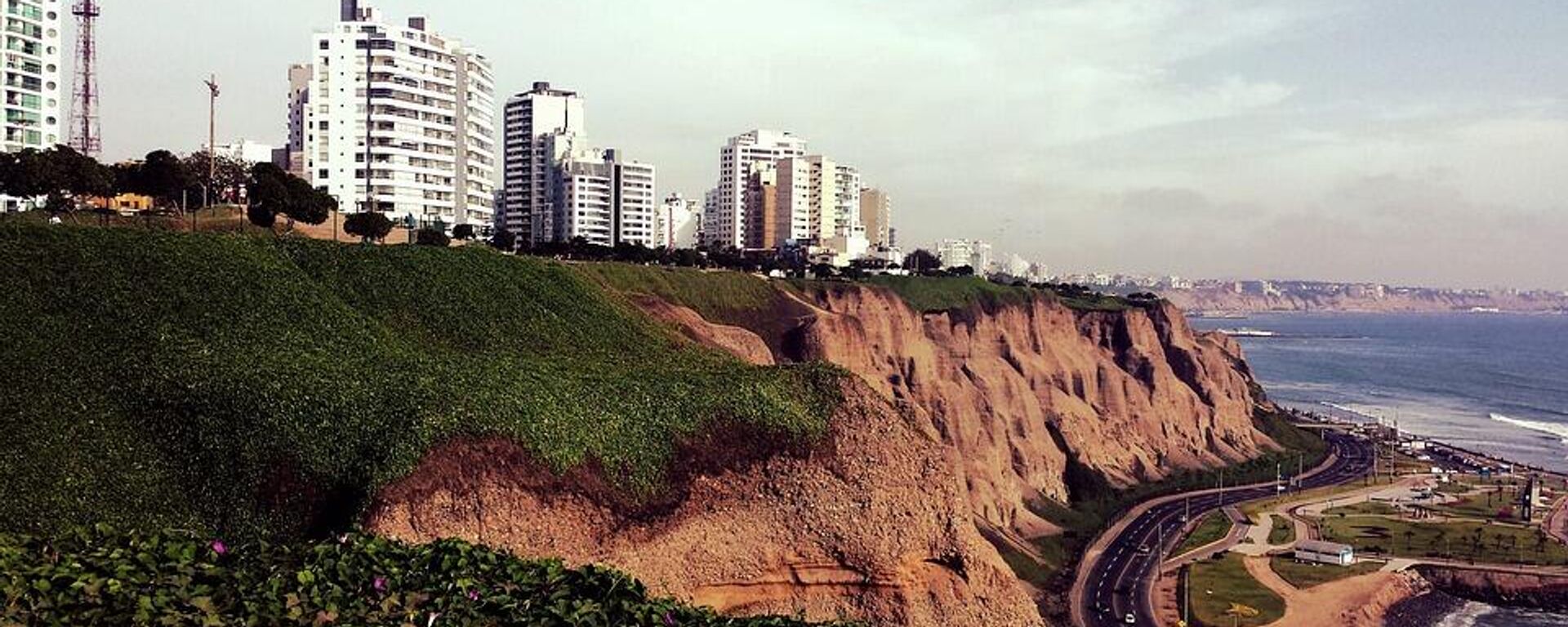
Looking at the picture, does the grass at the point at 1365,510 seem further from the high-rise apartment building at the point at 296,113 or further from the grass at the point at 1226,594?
the high-rise apartment building at the point at 296,113

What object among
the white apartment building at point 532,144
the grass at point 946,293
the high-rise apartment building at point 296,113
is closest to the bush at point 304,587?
the grass at point 946,293

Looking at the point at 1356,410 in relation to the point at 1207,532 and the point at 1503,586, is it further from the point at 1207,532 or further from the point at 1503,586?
the point at 1503,586

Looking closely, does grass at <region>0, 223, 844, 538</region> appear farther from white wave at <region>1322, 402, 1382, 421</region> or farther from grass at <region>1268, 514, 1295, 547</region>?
white wave at <region>1322, 402, 1382, 421</region>

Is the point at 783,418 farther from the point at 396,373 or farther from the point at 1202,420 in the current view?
the point at 1202,420

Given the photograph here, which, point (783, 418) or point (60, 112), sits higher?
point (60, 112)

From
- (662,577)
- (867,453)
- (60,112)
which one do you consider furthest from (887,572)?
(60,112)
